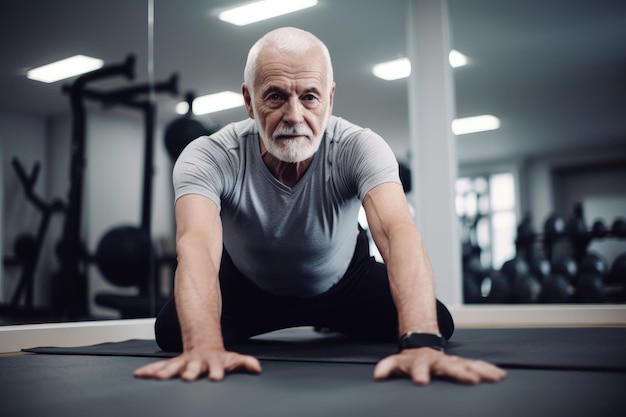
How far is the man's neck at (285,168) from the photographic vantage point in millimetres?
1828

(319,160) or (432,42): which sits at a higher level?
(432,42)

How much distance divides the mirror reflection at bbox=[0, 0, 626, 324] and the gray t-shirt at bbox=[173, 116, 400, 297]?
126 cm

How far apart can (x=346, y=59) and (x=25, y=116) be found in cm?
186

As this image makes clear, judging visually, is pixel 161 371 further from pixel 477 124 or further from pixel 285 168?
pixel 477 124

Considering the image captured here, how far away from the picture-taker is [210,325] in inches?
55.9

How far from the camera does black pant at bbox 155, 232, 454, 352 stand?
2055 mm

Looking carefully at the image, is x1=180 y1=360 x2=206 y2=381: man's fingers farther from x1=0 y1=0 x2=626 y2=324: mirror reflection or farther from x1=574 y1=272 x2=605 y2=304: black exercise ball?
x1=574 y1=272 x2=605 y2=304: black exercise ball

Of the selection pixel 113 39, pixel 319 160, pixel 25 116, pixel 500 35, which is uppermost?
pixel 500 35

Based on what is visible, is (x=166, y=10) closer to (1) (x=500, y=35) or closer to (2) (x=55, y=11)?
(2) (x=55, y=11)

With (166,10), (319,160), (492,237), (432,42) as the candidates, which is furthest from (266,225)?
(492,237)

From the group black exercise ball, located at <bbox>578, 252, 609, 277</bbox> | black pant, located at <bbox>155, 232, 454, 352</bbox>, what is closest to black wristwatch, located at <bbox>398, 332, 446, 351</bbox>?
black pant, located at <bbox>155, 232, 454, 352</bbox>

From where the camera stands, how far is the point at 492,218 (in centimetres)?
670

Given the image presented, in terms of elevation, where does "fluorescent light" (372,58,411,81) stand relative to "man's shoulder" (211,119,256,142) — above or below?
above

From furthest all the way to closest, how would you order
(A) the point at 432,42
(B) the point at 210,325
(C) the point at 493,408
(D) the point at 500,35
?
(D) the point at 500,35 → (A) the point at 432,42 → (B) the point at 210,325 → (C) the point at 493,408
